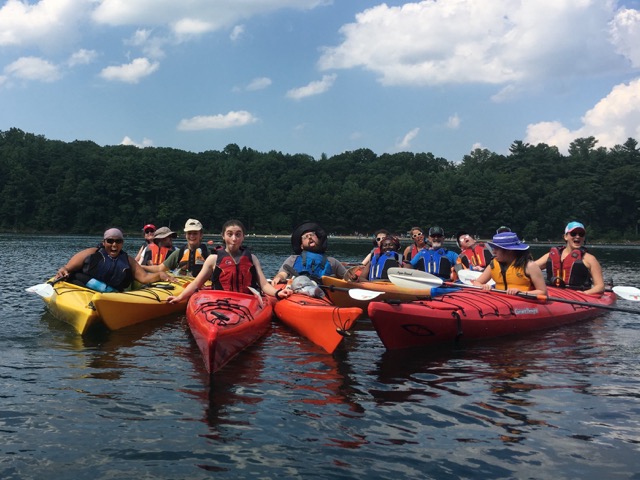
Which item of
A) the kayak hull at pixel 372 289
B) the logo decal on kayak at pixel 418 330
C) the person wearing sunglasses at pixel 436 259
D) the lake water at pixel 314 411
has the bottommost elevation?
the lake water at pixel 314 411

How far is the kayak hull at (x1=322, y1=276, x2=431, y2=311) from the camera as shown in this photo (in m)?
8.35

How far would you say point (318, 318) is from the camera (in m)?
6.58

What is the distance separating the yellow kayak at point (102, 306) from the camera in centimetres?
754

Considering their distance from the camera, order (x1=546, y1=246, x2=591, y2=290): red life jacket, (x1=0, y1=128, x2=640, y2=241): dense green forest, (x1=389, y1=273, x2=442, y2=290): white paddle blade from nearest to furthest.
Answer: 1. (x1=389, y1=273, x2=442, y2=290): white paddle blade
2. (x1=546, y1=246, x2=591, y2=290): red life jacket
3. (x1=0, y1=128, x2=640, y2=241): dense green forest

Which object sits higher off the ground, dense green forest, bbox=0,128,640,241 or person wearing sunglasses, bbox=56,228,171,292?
dense green forest, bbox=0,128,640,241

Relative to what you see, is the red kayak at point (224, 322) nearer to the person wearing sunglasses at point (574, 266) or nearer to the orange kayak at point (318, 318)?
the orange kayak at point (318, 318)

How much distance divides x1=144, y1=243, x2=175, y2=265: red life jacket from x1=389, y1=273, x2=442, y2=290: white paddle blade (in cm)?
554

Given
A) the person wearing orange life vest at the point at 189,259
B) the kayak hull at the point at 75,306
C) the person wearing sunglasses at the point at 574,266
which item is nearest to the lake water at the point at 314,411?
the kayak hull at the point at 75,306

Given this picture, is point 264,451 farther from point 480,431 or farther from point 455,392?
point 455,392

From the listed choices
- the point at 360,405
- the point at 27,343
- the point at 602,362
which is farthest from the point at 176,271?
the point at 602,362

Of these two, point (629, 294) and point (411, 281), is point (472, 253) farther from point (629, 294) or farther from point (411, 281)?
point (411, 281)

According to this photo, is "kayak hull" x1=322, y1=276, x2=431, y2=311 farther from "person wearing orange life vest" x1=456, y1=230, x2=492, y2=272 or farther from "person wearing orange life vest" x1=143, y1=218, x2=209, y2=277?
"person wearing orange life vest" x1=456, y1=230, x2=492, y2=272

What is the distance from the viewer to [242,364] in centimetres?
635

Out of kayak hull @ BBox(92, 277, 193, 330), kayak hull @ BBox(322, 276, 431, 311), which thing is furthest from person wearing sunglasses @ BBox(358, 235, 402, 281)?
kayak hull @ BBox(92, 277, 193, 330)
